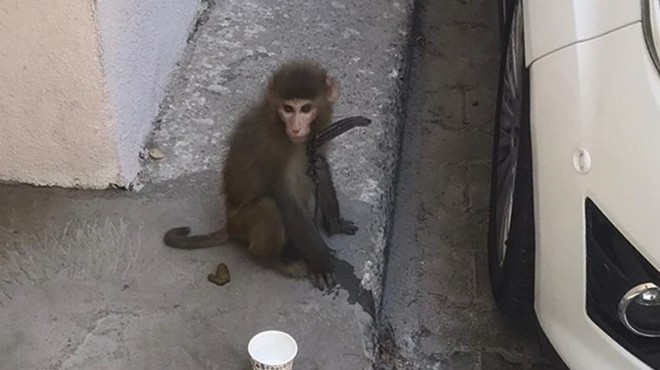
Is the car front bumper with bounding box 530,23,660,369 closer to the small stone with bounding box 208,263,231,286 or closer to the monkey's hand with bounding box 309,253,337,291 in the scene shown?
the monkey's hand with bounding box 309,253,337,291

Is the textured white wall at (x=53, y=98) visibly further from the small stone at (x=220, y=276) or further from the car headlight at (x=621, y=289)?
the car headlight at (x=621, y=289)

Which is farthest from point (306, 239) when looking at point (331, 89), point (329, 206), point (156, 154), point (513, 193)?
point (156, 154)

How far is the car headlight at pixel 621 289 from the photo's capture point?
7.92ft

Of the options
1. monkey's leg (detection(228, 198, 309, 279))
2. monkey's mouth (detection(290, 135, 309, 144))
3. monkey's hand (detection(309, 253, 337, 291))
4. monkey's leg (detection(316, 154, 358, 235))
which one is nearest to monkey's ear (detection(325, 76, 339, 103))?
monkey's mouth (detection(290, 135, 309, 144))

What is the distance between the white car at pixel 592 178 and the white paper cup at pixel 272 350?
641 millimetres

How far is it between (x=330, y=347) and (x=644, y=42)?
3.80ft

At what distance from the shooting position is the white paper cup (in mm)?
2730

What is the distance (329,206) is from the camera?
3291 mm

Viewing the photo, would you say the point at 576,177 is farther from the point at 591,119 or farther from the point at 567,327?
the point at 567,327

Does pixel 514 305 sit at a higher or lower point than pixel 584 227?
lower

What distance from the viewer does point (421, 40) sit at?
471 cm

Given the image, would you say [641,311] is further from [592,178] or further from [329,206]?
[329,206]

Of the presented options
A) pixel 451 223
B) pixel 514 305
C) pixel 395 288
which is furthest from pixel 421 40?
pixel 514 305

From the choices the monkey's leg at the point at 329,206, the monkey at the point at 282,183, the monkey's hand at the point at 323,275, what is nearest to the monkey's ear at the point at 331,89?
the monkey at the point at 282,183
